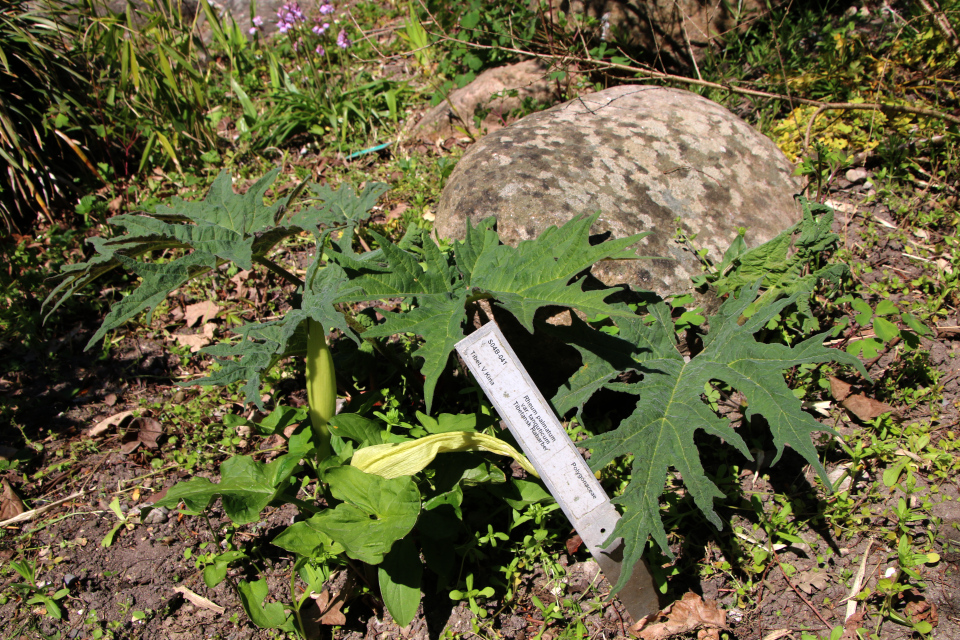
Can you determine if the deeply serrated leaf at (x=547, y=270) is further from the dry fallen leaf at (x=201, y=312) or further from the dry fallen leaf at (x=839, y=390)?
the dry fallen leaf at (x=201, y=312)

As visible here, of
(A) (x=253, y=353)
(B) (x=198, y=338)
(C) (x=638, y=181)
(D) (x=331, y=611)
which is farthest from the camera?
(B) (x=198, y=338)

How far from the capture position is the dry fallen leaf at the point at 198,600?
7.29 feet

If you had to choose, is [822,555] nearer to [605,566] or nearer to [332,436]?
[605,566]

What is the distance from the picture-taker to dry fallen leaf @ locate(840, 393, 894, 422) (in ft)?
7.83

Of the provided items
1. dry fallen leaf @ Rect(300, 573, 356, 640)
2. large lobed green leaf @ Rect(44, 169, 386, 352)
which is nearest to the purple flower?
large lobed green leaf @ Rect(44, 169, 386, 352)

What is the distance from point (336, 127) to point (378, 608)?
3152mm

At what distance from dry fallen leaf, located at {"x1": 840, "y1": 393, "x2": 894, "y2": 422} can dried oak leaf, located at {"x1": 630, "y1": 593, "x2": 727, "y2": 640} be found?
975mm

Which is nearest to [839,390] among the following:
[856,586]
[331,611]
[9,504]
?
[856,586]

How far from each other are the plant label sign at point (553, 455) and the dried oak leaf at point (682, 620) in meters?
0.08

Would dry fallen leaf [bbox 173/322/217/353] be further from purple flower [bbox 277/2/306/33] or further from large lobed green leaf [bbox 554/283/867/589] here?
purple flower [bbox 277/2/306/33]

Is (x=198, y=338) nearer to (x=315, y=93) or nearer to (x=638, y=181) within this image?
(x=315, y=93)

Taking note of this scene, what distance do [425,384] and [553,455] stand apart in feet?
1.57

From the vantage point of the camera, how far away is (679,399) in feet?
6.29

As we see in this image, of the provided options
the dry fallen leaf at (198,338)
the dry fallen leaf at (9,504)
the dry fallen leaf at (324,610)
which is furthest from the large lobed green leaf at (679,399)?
the dry fallen leaf at (9,504)
